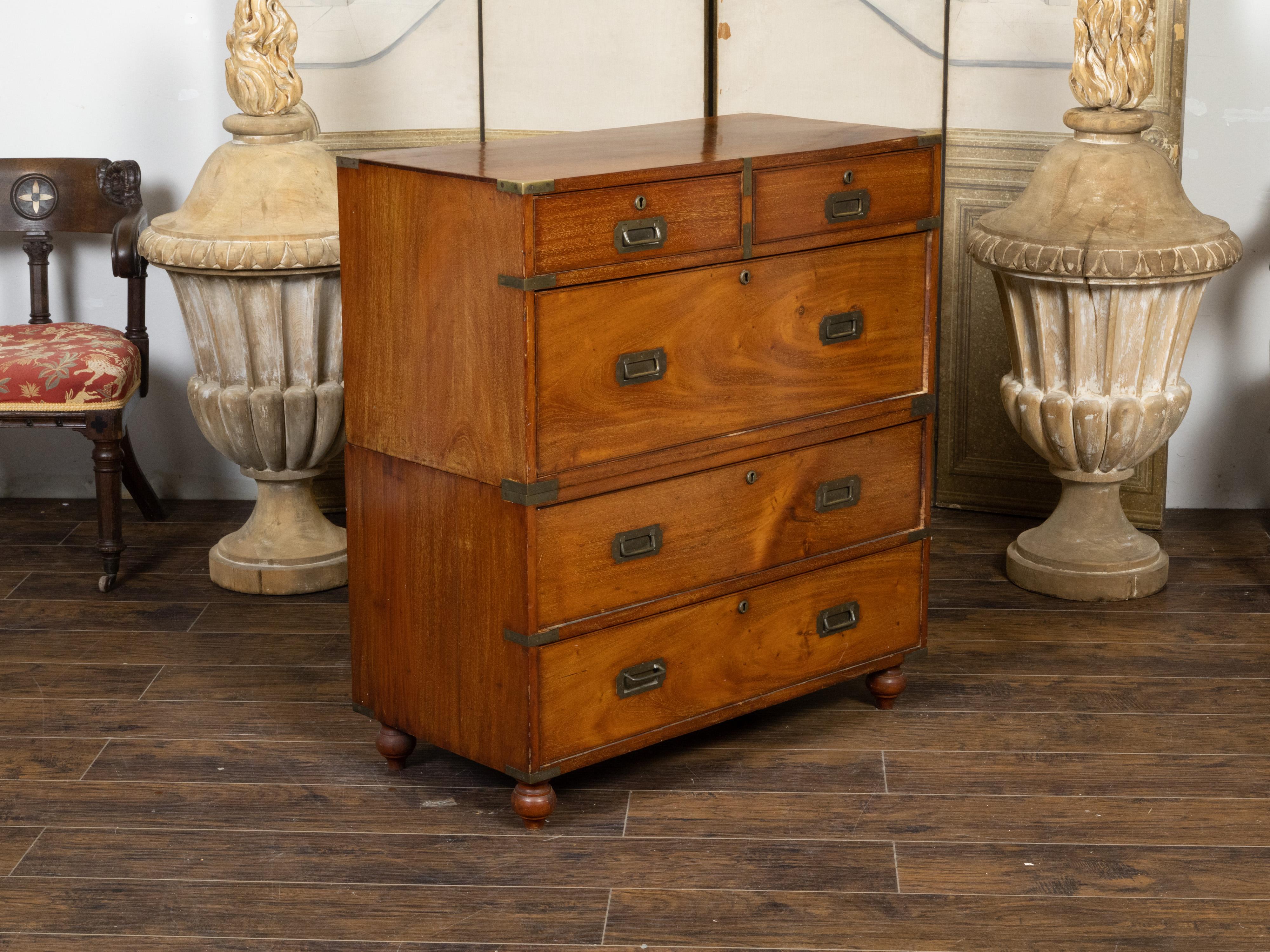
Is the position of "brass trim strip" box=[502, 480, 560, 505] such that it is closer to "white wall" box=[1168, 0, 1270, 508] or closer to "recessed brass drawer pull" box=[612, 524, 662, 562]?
"recessed brass drawer pull" box=[612, 524, 662, 562]

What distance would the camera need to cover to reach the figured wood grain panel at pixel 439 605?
2625 millimetres

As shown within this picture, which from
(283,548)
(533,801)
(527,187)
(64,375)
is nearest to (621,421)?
(527,187)

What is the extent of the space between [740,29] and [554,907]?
2557mm

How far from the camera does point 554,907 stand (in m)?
2.50

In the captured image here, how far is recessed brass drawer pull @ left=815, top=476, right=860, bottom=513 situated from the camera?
298cm

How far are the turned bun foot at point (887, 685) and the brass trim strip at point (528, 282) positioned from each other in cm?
116

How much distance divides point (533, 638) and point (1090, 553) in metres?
1.74

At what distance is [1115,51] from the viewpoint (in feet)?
11.6

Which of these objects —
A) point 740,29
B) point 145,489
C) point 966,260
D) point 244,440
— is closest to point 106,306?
point 145,489

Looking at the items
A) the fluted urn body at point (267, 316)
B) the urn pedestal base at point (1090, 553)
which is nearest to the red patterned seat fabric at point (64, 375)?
the fluted urn body at point (267, 316)

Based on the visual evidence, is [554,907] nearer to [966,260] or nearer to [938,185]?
[938,185]

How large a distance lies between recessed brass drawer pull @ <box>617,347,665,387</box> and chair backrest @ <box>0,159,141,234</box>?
80.6 inches

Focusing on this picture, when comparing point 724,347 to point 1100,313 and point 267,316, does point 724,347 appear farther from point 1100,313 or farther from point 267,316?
point 267,316

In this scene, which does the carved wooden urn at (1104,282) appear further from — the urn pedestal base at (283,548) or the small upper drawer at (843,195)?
the urn pedestal base at (283,548)
